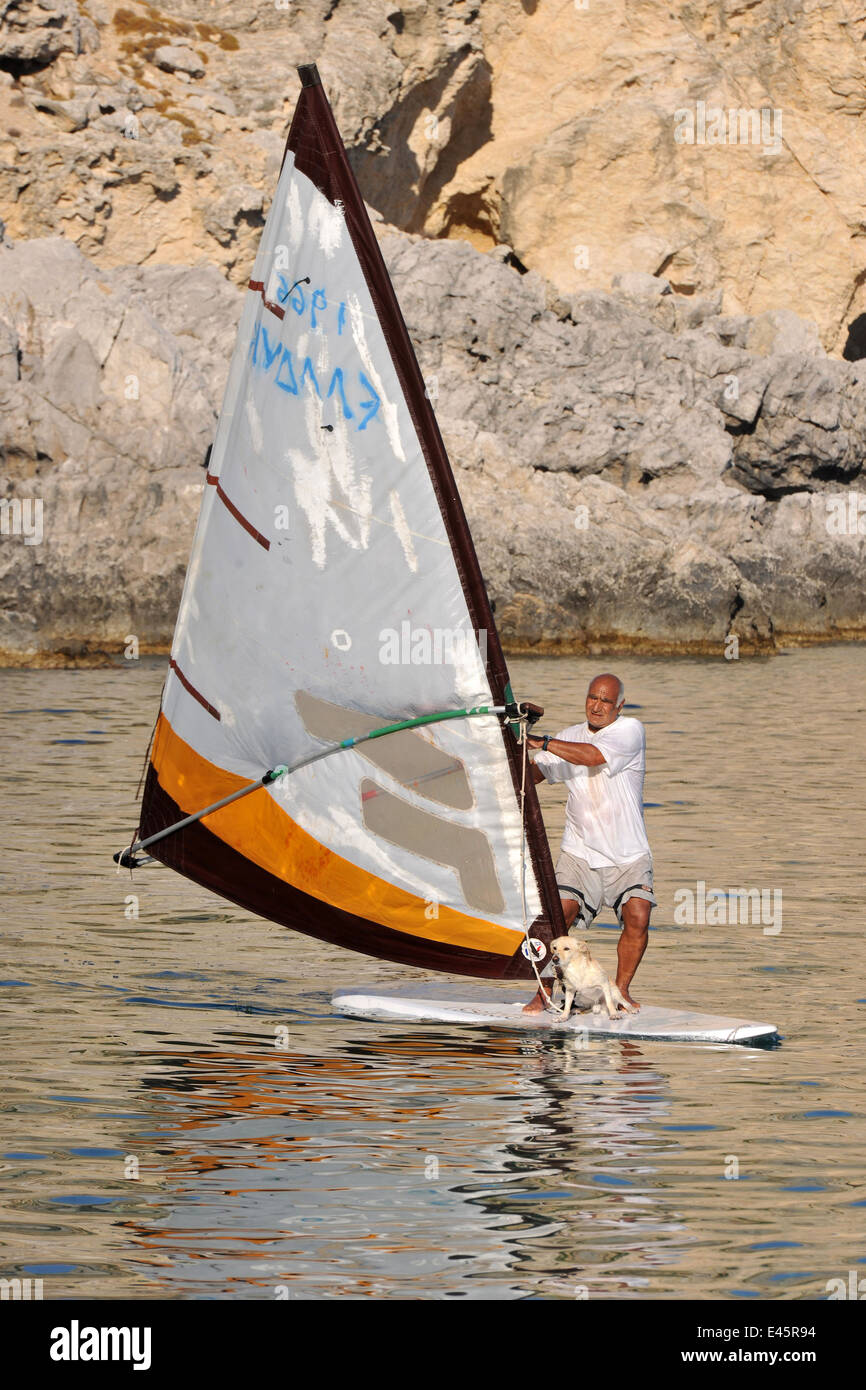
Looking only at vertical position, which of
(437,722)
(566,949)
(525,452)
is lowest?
(566,949)

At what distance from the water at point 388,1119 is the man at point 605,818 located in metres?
0.69

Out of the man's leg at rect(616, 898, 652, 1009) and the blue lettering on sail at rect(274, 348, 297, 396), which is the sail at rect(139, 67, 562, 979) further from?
the man's leg at rect(616, 898, 652, 1009)

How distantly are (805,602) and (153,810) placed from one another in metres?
34.3

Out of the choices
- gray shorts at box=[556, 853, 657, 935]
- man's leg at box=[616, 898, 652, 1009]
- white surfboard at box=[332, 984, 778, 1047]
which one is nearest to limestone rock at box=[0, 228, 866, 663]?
white surfboard at box=[332, 984, 778, 1047]

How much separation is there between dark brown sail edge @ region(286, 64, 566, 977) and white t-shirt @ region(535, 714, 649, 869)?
0.31 metres

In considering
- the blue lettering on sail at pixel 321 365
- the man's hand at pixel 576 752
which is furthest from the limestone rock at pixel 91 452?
the man's hand at pixel 576 752

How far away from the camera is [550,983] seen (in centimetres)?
955

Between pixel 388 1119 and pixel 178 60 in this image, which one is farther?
pixel 178 60

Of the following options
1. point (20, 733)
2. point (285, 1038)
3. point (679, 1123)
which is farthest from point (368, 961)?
point (20, 733)

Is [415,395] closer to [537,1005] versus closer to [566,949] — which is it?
[566,949]

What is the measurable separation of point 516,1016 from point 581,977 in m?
0.57

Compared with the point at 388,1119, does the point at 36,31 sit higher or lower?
higher

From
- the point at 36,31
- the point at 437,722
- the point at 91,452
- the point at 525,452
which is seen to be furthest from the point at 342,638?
the point at 36,31
